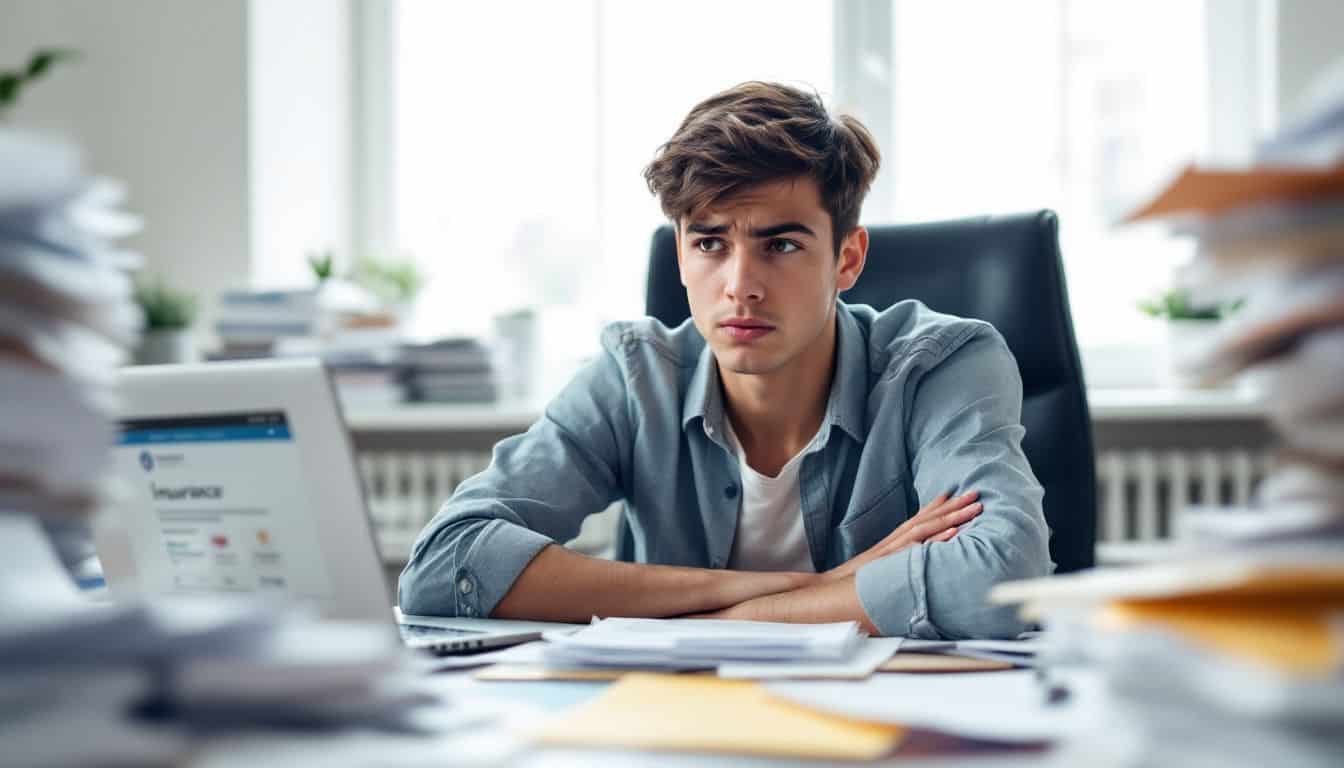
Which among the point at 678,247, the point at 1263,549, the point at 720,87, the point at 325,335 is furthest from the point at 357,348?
the point at 1263,549

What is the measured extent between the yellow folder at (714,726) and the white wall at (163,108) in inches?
95.4

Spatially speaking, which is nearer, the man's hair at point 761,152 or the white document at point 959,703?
the white document at point 959,703

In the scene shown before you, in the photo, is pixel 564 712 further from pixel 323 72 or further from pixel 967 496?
pixel 323 72

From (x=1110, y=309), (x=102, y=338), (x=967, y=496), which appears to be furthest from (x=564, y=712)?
(x=1110, y=309)

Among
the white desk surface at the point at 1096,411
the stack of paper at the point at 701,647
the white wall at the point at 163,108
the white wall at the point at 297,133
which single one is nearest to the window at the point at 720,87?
the white wall at the point at 297,133

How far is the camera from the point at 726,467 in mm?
1612

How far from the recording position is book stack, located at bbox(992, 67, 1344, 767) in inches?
19.8

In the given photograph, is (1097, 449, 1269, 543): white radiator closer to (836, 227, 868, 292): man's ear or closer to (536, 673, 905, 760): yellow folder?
(836, 227, 868, 292): man's ear

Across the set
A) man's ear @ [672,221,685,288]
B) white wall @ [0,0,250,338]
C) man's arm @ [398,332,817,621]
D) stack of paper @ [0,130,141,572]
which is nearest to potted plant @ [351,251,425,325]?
white wall @ [0,0,250,338]

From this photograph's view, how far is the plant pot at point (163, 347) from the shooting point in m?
2.80

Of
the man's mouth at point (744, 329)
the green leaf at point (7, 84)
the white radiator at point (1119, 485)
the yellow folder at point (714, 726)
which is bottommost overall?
the white radiator at point (1119, 485)

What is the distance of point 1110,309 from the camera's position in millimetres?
3012

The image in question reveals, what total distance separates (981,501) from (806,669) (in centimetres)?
51

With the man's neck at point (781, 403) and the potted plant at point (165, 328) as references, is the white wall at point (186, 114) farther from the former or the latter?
the man's neck at point (781, 403)
